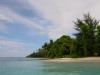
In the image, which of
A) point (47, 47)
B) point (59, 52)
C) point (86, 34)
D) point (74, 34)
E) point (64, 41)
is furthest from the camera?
point (47, 47)

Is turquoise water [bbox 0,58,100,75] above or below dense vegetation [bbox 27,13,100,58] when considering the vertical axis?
below

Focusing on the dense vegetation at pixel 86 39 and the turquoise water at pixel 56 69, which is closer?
the turquoise water at pixel 56 69

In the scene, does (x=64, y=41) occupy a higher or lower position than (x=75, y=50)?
higher

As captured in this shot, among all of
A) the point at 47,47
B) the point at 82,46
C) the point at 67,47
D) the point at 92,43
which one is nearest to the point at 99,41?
the point at 92,43

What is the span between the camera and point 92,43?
39562 millimetres

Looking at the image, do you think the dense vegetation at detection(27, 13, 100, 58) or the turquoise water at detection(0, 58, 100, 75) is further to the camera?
the dense vegetation at detection(27, 13, 100, 58)

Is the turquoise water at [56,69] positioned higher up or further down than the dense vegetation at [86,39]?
further down

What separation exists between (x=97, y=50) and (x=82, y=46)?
414 cm

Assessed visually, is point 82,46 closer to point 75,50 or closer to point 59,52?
point 75,50

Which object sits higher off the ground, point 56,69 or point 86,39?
point 86,39

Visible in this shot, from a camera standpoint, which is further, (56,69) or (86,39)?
Answer: (86,39)

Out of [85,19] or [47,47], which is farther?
[47,47]

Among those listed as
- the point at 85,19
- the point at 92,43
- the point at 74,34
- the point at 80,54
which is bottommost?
the point at 80,54

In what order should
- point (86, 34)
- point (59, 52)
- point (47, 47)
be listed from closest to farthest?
point (86, 34) < point (59, 52) < point (47, 47)
